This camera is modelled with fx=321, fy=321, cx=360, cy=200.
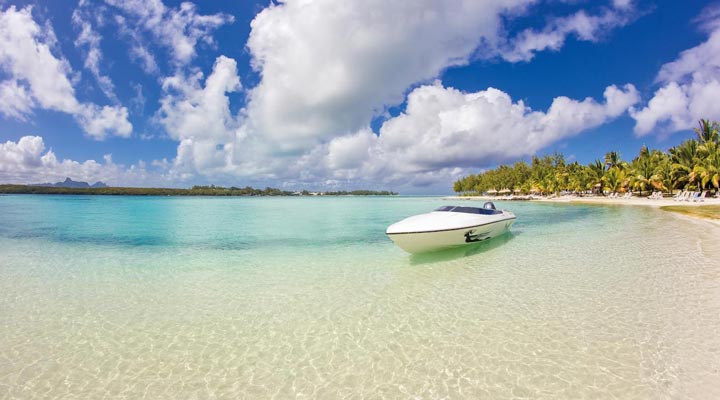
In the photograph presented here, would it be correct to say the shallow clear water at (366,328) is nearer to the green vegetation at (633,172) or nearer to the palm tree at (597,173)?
the green vegetation at (633,172)

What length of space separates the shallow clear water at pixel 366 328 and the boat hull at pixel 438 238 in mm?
571

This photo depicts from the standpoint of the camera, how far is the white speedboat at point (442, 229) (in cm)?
1067

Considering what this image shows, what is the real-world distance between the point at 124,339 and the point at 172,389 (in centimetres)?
204

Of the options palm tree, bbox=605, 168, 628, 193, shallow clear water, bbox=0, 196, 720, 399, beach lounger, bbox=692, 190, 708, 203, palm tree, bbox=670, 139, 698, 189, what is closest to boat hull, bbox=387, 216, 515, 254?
shallow clear water, bbox=0, 196, 720, 399

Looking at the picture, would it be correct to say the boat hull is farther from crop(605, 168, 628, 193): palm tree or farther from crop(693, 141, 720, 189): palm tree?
crop(605, 168, 628, 193): palm tree

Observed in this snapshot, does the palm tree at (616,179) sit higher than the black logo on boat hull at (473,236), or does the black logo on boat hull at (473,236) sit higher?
the palm tree at (616,179)

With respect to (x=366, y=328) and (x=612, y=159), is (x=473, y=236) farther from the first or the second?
(x=612, y=159)

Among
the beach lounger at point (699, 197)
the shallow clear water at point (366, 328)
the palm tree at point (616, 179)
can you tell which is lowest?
the shallow clear water at point (366, 328)

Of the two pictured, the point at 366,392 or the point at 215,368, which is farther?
the point at 215,368

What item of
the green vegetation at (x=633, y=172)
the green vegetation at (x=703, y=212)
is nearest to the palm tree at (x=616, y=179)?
the green vegetation at (x=633, y=172)

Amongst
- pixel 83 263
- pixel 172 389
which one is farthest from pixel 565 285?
pixel 83 263

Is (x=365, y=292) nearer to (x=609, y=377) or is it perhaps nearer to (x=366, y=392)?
(x=366, y=392)

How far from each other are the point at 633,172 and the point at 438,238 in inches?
2870

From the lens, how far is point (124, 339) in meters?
5.32
